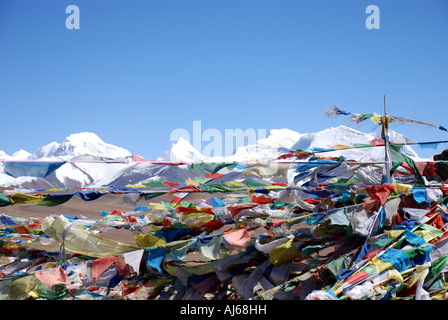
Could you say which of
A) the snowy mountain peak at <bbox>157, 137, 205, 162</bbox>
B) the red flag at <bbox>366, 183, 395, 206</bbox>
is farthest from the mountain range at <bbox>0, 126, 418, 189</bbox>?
the red flag at <bbox>366, 183, 395, 206</bbox>

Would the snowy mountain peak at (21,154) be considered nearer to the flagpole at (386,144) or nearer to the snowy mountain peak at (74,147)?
the snowy mountain peak at (74,147)

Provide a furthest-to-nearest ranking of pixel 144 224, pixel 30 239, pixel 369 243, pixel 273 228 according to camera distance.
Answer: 1. pixel 30 239
2. pixel 144 224
3. pixel 273 228
4. pixel 369 243

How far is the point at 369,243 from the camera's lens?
3.82 metres

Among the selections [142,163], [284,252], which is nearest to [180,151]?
[142,163]

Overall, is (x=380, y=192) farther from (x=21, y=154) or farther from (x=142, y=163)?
(x=21, y=154)

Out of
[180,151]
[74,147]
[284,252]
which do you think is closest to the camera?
[284,252]

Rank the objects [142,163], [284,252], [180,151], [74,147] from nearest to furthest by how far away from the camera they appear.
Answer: [284,252] → [142,163] → [180,151] → [74,147]

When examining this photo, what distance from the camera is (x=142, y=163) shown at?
4531mm

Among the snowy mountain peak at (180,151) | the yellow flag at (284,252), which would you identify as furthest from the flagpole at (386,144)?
the snowy mountain peak at (180,151)

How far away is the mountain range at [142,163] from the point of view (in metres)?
4.78

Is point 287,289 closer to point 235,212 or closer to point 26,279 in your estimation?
point 235,212

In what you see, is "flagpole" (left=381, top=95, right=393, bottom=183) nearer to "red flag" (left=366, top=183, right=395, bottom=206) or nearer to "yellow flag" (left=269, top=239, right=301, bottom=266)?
"red flag" (left=366, top=183, right=395, bottom=206)
